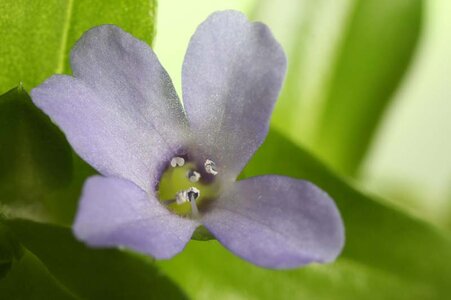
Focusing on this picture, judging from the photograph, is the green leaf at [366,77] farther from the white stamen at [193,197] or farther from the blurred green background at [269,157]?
the white stamen at [193,197]

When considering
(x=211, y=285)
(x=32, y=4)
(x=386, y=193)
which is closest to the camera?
(x=32, y=4)

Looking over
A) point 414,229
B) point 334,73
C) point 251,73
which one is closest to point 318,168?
point 414,229

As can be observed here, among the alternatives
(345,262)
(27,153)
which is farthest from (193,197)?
(345,262)

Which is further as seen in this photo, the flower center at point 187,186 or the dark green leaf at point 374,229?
the dark green leaf at point 374,229

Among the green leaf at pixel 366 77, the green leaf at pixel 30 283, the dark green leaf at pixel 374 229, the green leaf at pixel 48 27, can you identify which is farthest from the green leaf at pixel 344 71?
the green leaf at pixel 30 283

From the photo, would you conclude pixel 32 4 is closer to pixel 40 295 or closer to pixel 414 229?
pixel 40 295

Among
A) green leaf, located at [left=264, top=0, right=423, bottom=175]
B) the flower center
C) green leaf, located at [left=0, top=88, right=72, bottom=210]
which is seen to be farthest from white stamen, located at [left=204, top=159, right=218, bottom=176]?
green leaf, located at [left=264, top=0, right=423, bottom=175]

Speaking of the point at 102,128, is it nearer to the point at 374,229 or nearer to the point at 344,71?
the point at 374,229
